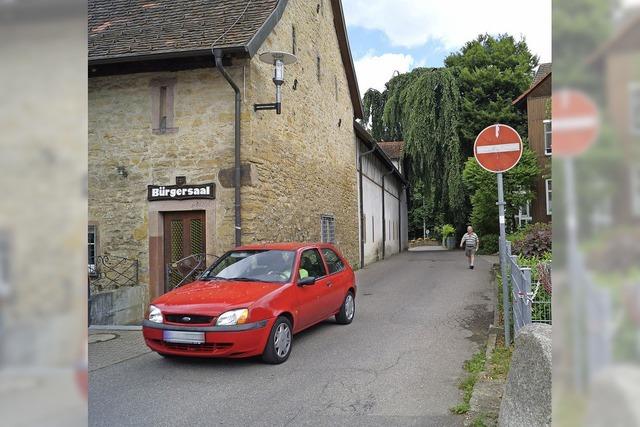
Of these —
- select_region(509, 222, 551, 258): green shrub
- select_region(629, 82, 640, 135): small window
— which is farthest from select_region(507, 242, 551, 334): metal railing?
select_region(629, 82, 640, 135): small window

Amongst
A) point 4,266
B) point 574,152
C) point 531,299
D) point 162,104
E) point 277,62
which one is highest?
point 277,62

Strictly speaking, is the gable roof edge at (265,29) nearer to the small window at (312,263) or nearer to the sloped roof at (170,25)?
the sloped roof at (170,25)

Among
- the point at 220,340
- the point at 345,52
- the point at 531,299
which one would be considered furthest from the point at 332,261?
the point at 345,52

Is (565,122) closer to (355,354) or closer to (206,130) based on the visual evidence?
(355,354)

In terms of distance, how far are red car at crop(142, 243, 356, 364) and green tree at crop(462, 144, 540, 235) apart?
19740 mm

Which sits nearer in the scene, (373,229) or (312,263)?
(312,263)

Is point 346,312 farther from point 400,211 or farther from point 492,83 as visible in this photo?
point 400,211

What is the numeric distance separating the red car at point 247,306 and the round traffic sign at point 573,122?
5.48 m

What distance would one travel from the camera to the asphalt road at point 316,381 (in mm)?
4574

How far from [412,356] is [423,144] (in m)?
23.4

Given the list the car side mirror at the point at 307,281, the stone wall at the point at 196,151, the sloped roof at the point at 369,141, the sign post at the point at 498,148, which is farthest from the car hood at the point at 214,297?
the sloped roof at the point at 369,141

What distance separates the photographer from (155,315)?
6.31 meters

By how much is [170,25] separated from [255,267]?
22.9 feet

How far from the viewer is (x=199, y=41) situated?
10750 mm
